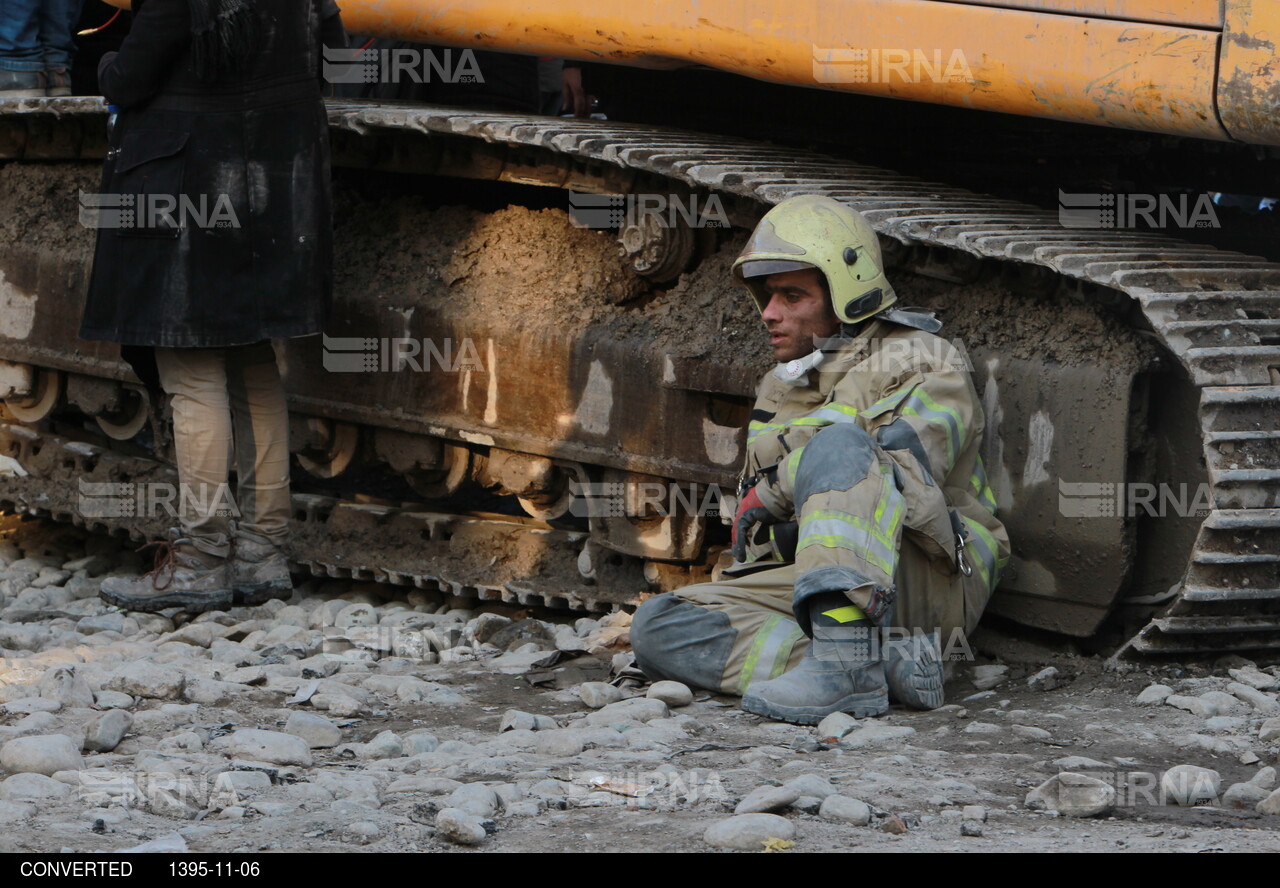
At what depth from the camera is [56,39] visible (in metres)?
6.90

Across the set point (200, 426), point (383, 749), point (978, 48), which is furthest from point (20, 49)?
point (383, 749)

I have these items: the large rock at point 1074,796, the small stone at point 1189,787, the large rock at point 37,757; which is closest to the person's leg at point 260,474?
the large rock at point 37,757

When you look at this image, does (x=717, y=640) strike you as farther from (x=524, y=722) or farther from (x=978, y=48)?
(x=978, y=48)

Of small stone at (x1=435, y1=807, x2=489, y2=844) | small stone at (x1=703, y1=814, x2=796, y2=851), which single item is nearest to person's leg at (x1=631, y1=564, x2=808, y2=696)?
small stone at (x1=703, y1=814, x2=796, y2=851)

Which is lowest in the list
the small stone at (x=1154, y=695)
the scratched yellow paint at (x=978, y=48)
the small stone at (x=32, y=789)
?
the small stone at (x=1154, y=695)

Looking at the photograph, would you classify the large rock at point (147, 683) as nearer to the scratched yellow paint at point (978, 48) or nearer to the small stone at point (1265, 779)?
the scratched yellow paint at point (978, 48)

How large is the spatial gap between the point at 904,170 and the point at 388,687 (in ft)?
7.87

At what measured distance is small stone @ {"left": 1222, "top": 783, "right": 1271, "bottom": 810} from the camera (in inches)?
128

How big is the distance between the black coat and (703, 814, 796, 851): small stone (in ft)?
9.71

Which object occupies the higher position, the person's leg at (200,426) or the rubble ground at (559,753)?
the person's leg at (200,426)

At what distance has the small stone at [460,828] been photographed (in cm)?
296

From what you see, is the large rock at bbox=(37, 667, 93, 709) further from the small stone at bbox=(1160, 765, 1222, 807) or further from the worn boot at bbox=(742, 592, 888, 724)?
the small stone at bbox=(1160, 765, 1222, 807)

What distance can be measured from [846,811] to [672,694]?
1.15 m

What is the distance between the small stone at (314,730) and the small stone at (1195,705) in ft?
6.30
